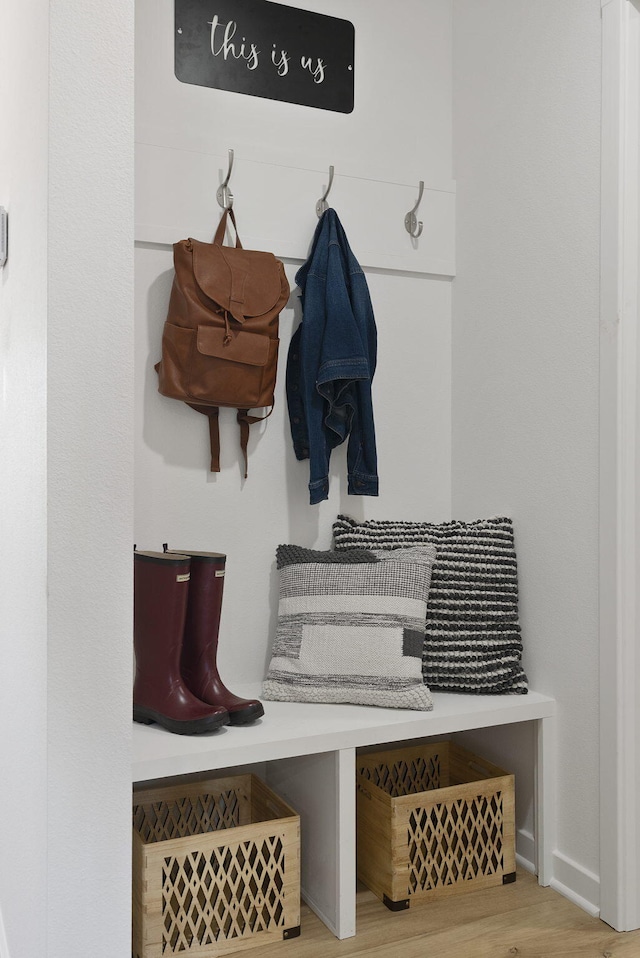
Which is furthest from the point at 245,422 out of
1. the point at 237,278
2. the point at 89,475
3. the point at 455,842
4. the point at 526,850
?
the point at 526,850

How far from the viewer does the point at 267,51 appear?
213 cm

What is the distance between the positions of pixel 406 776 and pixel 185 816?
58 centimetres

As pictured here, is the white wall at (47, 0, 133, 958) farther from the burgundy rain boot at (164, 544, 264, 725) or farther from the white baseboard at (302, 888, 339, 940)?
the white baseboard at (302, 888, 339, 940)

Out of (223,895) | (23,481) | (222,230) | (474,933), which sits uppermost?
(222,230)

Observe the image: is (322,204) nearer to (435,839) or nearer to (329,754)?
(329,754)

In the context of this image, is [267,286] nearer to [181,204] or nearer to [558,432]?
[181,204]

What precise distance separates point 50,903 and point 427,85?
2.15 m

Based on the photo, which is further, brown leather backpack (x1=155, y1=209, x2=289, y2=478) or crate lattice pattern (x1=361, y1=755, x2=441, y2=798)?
crate lattice pattern (x1=361, y1=755, x2=441, y2=798)

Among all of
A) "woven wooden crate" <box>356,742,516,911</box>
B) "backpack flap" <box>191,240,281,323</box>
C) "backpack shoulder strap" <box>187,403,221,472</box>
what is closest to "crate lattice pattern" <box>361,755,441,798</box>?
"woven wooden crate" <box>356,742,516,911</box>

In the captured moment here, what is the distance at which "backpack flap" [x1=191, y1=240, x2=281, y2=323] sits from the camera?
1920 millimetres

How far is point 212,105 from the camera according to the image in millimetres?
2078

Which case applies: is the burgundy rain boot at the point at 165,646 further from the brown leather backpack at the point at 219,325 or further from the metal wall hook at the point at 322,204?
the metal wall hook at the point at 322,204

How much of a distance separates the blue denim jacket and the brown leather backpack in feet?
0.37

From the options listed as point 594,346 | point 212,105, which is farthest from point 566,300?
point 212,105
